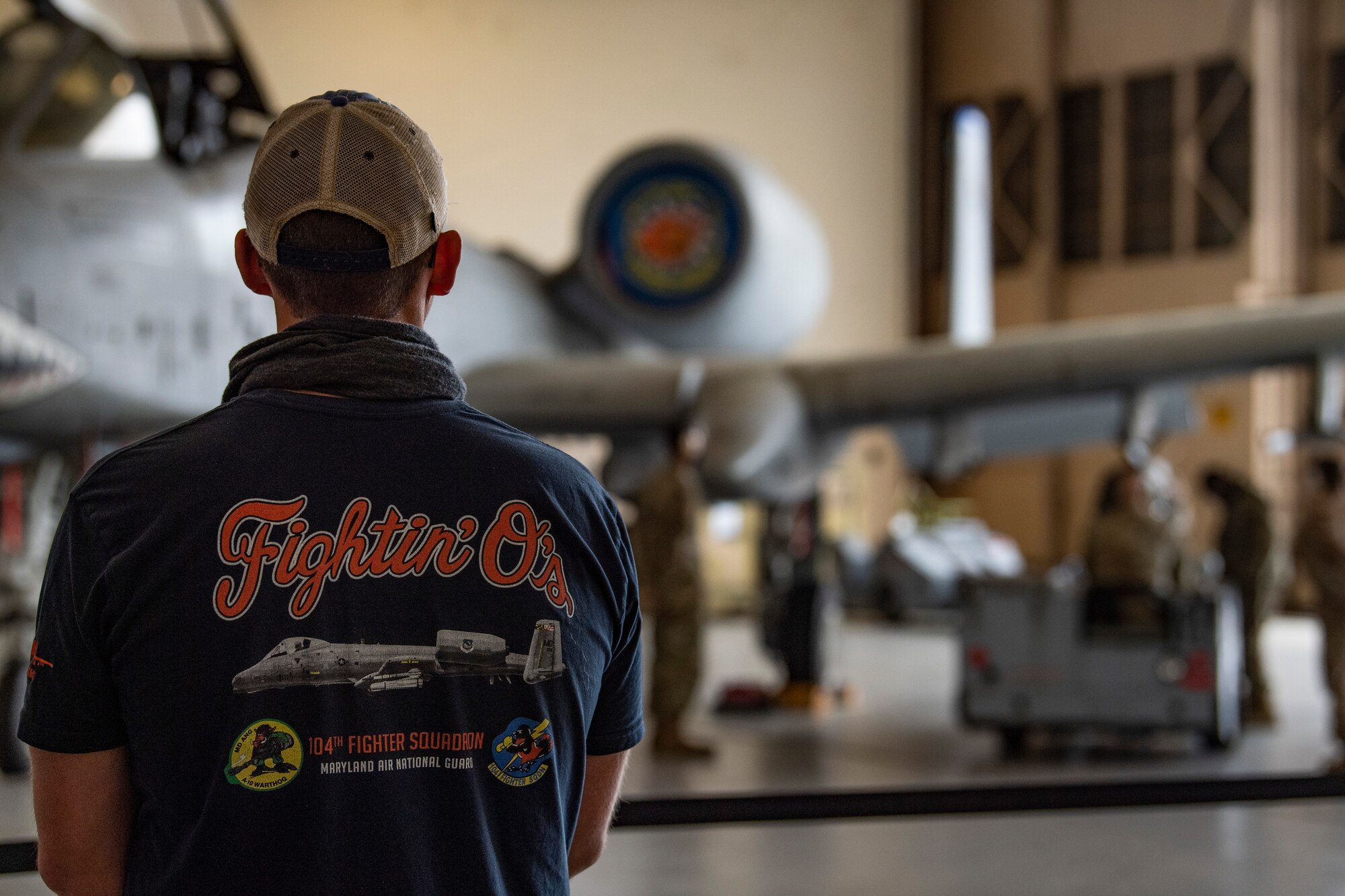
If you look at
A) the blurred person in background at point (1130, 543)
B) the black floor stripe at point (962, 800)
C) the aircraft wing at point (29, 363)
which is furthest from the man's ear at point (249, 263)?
the blurred person in background at point (1130, 543)

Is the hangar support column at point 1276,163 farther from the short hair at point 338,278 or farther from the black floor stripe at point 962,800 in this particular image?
the short hair at point 338,278

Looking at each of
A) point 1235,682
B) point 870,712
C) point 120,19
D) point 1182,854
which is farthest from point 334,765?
point 120,19

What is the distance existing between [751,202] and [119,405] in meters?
4.11

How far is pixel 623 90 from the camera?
17.6 metres

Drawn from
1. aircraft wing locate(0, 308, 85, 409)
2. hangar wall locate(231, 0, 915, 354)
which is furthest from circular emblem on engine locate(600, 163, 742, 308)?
hangar wall locate(231, 0, 915, 354)

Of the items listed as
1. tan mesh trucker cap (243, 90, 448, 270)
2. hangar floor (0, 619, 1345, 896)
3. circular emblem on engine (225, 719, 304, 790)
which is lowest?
hangar floor (0, 619, 1345, 896)

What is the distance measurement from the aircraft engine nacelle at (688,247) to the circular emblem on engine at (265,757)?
6857 mm

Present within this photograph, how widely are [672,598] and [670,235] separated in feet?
8.54

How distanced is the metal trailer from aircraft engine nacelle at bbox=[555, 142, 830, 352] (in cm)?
255

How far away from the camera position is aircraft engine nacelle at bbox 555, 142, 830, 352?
302 inches

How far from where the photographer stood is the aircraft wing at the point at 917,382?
6.77 meters

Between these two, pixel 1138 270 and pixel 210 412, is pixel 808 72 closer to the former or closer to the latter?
pixel 1138 270

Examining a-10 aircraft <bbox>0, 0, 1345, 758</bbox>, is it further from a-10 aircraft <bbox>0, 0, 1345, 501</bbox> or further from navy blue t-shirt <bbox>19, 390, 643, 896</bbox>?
navy blue t-shirt <bbox>19, 390, 643, 896</bbox>

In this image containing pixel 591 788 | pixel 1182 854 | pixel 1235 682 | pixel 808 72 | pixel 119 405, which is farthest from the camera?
pixel 808 72
